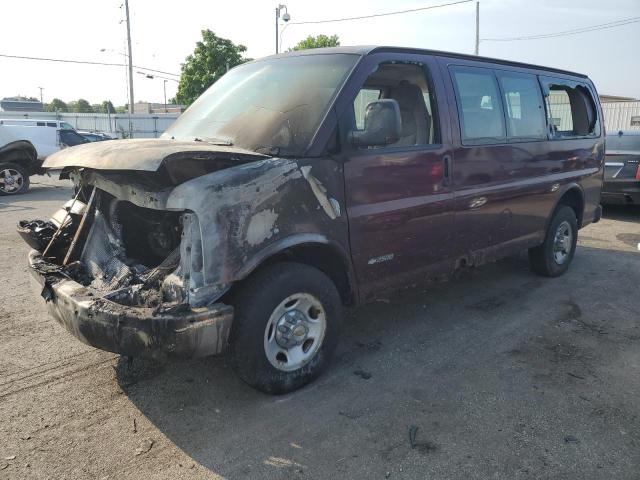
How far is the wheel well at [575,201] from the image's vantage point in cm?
611

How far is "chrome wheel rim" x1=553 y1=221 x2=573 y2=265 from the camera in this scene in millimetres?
6154

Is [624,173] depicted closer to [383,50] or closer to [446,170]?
[446,170]

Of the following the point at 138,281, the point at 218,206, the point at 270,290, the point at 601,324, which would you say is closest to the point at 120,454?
the point at 138,281

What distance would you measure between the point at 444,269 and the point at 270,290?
6.08 feet

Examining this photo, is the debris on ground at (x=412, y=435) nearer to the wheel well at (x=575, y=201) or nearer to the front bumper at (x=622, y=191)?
the wheel well at (x=575, y=201)

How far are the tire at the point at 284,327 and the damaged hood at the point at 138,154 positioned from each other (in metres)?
0.74

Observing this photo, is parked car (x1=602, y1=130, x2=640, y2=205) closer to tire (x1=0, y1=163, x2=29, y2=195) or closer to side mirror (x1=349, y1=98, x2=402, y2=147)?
side mirror (x1=349, y1=98, x2=402, y2=147)

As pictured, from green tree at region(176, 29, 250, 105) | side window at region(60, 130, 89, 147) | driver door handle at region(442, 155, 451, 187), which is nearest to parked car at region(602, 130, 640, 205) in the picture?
driver door handle at region(442, 155, 451, 187)

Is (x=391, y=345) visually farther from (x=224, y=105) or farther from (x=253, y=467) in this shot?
(x=224, y=105)

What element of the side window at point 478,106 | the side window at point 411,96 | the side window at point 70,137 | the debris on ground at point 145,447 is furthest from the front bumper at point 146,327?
the side window at point 70,137

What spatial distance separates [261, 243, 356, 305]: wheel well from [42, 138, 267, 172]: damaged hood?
0.63 metres

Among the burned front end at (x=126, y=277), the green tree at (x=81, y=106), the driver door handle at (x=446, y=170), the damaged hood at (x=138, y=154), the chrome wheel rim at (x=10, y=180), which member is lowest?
the burned front end at (x=126, y=277)

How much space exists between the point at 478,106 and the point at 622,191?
6260 millimetres

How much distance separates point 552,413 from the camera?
129 inches
